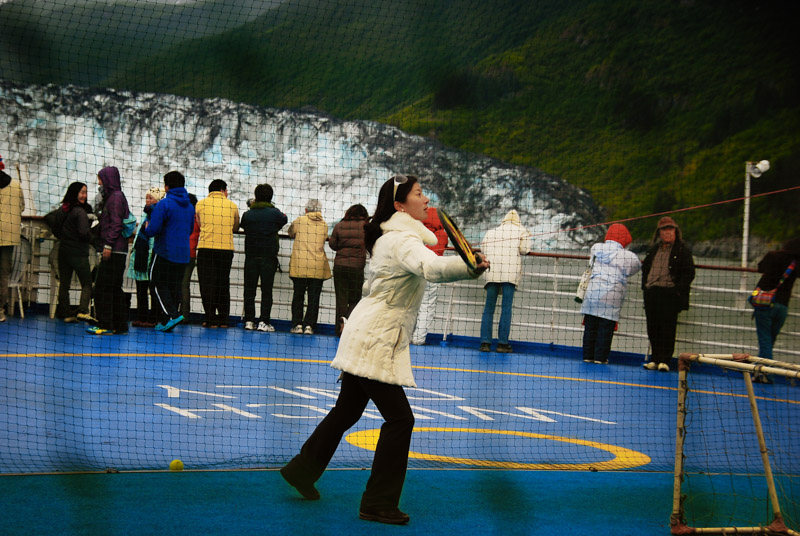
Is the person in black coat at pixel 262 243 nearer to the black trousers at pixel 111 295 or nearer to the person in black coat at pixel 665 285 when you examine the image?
the black trousers at pixel 111 295

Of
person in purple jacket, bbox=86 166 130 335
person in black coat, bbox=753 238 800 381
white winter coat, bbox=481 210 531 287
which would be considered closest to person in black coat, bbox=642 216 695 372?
person in black coat, bbox=753 238 800 381

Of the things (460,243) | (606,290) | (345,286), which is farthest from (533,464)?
(345,286)

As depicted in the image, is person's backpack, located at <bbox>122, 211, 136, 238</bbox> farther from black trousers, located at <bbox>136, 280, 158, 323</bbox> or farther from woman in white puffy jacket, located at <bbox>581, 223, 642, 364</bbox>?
woman in white puffy jacket, located at <bbox>581, 223, 642, 364</bbox>

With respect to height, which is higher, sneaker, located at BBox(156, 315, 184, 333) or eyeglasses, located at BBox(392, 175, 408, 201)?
eyeglasses, located at BBox(392, 175, 408, 201)

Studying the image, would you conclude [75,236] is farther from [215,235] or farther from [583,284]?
[583,284]

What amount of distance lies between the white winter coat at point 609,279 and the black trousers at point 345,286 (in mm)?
2944

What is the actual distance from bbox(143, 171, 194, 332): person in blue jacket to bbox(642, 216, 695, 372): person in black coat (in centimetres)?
568

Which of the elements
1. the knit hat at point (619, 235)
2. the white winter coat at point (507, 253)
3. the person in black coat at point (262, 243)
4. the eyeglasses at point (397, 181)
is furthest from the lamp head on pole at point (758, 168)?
the eyeglasses at point (397, 181)

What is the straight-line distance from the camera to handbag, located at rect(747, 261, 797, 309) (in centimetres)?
890

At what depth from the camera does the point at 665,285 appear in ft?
31.7

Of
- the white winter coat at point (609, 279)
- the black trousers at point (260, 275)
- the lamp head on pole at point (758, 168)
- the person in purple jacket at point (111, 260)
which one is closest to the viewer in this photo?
the person in purple jacket at point (111, 260)

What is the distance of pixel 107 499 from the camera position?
3.46 metres

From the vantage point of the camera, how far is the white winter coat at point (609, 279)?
9.81m

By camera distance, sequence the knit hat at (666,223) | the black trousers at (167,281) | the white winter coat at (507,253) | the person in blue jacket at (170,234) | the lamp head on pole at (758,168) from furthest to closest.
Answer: the lamp head on pole at (758,168), the white winter coat at (507,253), the knit hat at (666,223), the black trousers at (167,281), the person in blue jacket at (170,234)
